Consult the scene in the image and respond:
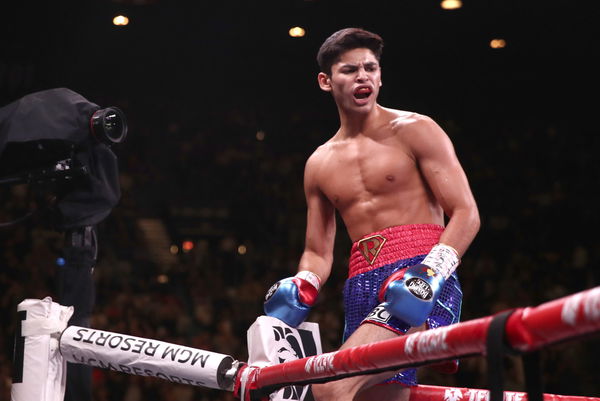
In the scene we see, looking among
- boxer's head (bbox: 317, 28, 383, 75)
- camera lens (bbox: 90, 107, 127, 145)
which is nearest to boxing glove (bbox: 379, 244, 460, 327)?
boxer's head (bbox: 317, 28, 383, 75)

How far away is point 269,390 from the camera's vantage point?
7.00 ft

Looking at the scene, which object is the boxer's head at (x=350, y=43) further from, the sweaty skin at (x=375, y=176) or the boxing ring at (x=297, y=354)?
the boxing ring at (x=297, y=354)

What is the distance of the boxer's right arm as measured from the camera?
100 inches

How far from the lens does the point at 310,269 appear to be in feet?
9.14

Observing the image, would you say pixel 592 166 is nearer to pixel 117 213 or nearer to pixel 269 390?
pixel 117 213

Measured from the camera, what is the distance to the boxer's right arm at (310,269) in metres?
2.55

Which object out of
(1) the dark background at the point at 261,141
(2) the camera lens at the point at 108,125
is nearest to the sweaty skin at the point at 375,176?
(2) the camera lens at the point at 108,125

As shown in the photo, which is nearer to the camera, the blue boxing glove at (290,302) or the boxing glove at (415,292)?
the boxing glove at (415,292)

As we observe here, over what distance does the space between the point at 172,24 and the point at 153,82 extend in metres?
1.40

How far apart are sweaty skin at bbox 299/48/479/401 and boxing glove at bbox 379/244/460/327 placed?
5.6 inches

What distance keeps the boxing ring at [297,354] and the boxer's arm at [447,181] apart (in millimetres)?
464

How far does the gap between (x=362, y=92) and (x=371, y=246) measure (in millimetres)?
509

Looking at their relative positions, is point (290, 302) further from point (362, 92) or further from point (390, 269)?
point (362, 92)

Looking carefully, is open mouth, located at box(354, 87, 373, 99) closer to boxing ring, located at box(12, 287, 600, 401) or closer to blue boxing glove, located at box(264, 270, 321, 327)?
blue boxing glove, located at box(264, 270, 321, 327)
